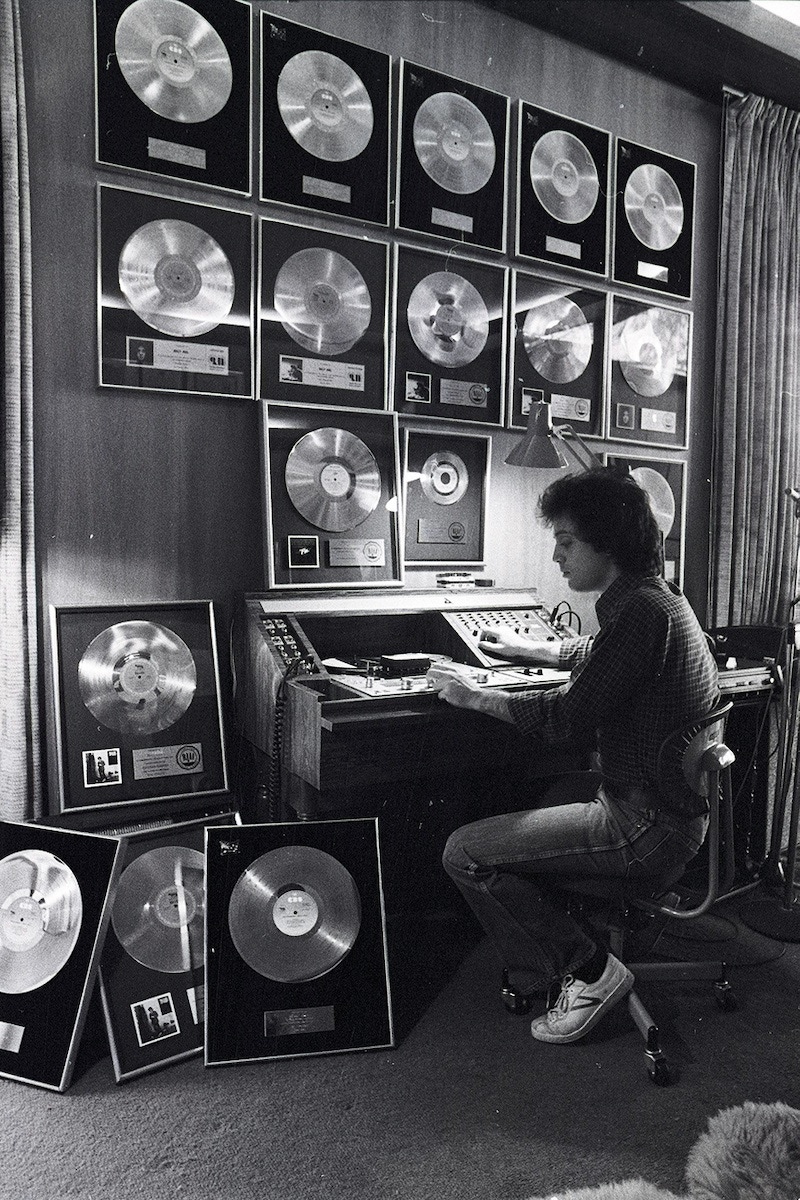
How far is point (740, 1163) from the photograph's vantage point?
168 centimetres

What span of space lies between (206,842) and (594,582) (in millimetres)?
1158

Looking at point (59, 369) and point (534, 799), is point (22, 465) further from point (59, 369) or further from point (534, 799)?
point (534, 799)

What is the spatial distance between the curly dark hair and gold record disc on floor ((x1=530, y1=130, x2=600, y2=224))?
61.0 inches

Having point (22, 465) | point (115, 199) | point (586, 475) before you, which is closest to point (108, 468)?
point (22, 465)

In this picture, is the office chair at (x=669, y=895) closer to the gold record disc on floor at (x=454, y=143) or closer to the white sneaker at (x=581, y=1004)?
the white sneaker at (x=581, y=1004)

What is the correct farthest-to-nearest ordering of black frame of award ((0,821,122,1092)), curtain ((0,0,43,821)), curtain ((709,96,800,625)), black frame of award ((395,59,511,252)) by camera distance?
1. curtain ((709,96,800,625))
2. black frame of award ((395,59,511,252))
3. curtain ((0,0,43,821))
4. black frame of award ((0,821,122,1092))

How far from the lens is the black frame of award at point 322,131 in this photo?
2.68 m

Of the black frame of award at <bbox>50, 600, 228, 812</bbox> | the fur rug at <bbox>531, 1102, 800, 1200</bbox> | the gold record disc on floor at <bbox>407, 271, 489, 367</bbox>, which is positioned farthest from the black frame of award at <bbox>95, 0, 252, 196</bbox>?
the fur rug at <bbox>531, 1102, 800, 1200</bbox>

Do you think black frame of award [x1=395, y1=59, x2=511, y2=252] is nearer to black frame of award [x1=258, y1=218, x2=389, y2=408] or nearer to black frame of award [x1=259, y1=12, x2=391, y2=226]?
black frame of award [x1=259, y1=12, x2=391, y2=226]

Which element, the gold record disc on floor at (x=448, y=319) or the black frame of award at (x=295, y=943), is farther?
→ the gold record disc on floor at (x=448, y=319)

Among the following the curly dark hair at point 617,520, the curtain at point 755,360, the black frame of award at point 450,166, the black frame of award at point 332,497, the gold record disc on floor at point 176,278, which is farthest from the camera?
the curtain at point 755,360

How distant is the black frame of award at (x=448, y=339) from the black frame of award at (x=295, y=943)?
1498mm

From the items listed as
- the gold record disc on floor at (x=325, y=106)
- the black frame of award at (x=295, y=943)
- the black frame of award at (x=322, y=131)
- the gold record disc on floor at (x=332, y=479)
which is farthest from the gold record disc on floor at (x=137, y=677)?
the gold record disc on floor at (x=325, y=106)

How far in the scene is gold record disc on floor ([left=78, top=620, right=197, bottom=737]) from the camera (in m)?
2.43
